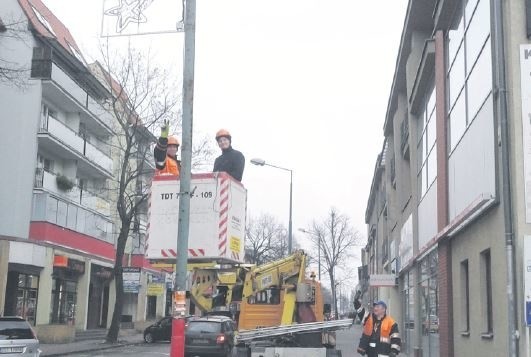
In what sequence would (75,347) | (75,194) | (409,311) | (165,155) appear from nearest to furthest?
1. (165,155)
2. (409,311)
3. (75,347)
4. (75,194)

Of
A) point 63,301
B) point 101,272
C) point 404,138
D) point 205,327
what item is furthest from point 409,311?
point 101,272

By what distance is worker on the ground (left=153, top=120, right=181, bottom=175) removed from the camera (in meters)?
8.48

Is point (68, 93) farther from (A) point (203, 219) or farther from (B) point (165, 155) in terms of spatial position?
(A) point (203, 219)

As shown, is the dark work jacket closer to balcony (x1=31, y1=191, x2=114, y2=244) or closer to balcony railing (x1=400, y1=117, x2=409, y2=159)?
balcony railing (x1=400, y1=117, x2=409, y2=159)

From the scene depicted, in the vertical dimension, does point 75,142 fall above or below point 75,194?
above

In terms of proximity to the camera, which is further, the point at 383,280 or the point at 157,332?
the point at 157,332

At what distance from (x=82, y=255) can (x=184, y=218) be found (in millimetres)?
29465

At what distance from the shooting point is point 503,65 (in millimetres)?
10086

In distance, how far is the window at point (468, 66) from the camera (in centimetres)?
1134

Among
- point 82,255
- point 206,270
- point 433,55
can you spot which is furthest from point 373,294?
point 206,270

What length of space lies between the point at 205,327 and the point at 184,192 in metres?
14.4

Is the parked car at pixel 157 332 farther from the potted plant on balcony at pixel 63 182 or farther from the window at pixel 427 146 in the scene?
the window at pixel 427 146

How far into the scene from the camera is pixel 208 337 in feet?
68.3

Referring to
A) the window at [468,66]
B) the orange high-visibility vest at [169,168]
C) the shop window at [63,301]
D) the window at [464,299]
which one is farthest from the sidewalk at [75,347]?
the orange high-visibility vest at [169,168]
